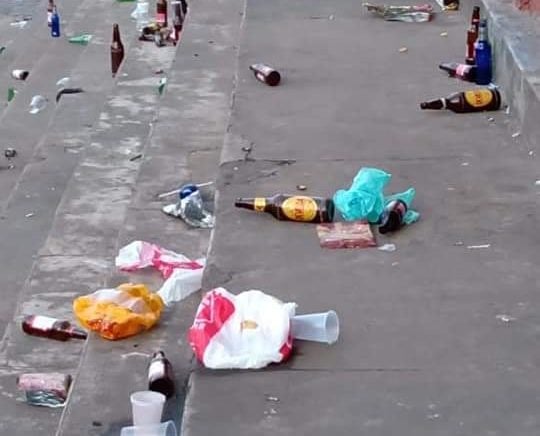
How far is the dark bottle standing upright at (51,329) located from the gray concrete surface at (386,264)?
0.80 m

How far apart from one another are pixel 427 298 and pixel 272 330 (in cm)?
73

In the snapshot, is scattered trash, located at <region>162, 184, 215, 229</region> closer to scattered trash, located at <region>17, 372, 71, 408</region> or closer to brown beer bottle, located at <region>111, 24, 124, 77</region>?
scattered trash, located at <region>17, 372, 71, 408</region>

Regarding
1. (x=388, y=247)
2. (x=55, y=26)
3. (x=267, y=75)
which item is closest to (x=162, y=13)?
(x=55, y=26)

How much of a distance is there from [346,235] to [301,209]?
0.26 m

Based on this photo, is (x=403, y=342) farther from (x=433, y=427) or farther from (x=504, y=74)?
(x=504, y=74)

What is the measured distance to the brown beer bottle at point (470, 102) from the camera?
6707mm

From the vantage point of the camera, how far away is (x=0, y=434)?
15.8 ft

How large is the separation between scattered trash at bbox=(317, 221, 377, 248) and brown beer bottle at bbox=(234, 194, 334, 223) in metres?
0.05

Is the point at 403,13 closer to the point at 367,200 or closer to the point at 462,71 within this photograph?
the point at 462,71

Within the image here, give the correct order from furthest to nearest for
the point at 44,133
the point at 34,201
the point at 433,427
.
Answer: the point at 44,133 → the point at 34,201 → the point at 433,427

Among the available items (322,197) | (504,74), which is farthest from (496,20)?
(322,197)

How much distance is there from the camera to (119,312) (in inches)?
177

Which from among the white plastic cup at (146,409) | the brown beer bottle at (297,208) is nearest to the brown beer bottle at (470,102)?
the brown beer bottle at (297,208)

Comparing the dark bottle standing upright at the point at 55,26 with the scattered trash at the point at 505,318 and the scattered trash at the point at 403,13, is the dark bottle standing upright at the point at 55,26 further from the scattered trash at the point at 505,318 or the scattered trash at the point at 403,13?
the scattered trash at the point at 505,318
